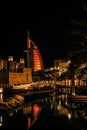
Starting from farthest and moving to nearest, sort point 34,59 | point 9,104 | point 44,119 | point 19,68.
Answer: point 34,59
point 19,68
point 9,104
point 44,119

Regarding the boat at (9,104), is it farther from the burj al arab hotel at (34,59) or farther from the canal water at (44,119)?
the burj al arab hotel at (34,59)

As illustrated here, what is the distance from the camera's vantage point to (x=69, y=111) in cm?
4606

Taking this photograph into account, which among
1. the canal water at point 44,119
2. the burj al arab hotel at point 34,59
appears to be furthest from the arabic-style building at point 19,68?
the canal water at point 44,119

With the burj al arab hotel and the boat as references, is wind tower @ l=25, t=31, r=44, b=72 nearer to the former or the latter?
the burj al arab hotel

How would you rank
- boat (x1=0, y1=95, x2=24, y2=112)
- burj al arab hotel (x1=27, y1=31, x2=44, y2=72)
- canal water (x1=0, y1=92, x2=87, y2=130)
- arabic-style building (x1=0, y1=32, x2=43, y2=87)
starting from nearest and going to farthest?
canal water (x1=0, y1=92, x2=87, y2=130) < boat (x1=0, y1=95, x2=24, y2=112) < arabic-style building (x1=0, y1=32, x2=43, y2=87) < burj al arab hotel (x1=27, y1=31, x2=44, y2=72)

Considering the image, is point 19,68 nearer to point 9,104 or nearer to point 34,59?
point 34,59

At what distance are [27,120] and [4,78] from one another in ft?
216

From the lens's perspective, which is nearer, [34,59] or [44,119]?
[44,119]

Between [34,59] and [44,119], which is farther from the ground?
[34,59]

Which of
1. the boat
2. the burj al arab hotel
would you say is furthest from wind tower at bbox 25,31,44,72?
the boat

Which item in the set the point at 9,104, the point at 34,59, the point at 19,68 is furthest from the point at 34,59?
the point at 9,104

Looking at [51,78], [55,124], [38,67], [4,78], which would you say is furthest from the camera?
[38,67]

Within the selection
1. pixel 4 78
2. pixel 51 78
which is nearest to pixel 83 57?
pixel 4 78

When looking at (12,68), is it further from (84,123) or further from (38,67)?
(84,123)
